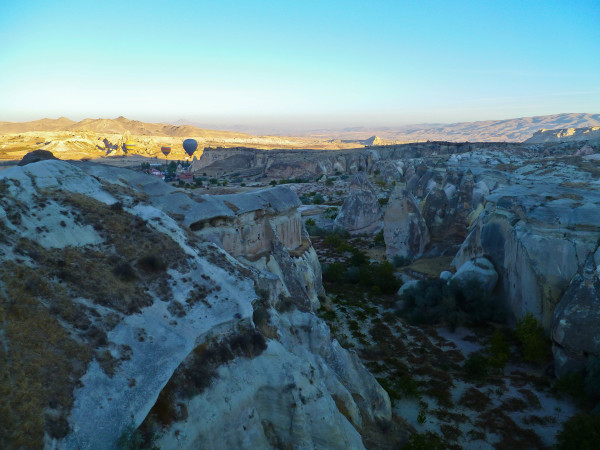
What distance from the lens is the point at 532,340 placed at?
9789mm

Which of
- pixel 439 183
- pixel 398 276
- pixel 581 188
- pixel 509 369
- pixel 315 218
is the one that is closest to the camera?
pixel 509 369

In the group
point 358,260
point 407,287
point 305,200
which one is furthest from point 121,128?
point 407,287

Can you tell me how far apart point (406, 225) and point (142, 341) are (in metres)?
15.5

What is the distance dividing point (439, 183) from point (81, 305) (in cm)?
2546

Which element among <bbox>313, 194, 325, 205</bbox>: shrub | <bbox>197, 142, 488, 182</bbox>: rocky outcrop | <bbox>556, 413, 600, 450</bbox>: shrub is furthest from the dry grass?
<bbox>197, 142, 488, 182</bbox>: rocky outcrop

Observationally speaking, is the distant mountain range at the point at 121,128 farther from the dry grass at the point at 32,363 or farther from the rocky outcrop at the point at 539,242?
the dry grass at the point at 32,363

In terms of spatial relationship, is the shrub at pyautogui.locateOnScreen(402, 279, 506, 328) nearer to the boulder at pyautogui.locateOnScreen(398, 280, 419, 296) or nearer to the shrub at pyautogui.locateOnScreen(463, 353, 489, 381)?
the boulder at pyautogui.locateOnScreen(398, 280, 419, 296)

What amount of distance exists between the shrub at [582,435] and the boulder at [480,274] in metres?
6.05

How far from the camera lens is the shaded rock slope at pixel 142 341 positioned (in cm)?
401

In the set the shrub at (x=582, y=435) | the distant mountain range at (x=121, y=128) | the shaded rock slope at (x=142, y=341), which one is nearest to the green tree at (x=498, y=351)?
the shrub at (x=582, y=435)

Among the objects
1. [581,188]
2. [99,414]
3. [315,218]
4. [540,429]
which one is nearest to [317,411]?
[99,414]

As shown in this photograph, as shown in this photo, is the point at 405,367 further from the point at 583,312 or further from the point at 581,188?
the point at 581,188

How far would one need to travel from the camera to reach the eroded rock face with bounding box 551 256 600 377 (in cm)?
877

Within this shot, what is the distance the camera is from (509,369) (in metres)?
9.88
